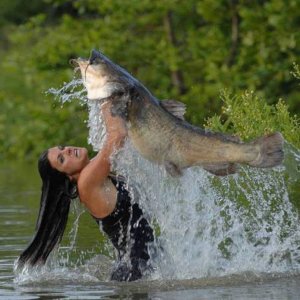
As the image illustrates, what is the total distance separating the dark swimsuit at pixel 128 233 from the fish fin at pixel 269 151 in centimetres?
135

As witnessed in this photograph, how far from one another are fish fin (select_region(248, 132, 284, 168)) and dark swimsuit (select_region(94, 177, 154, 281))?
1.35 m

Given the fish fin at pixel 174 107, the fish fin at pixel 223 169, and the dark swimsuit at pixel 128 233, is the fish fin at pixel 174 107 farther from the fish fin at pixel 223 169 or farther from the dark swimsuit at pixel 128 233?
the dark swimsuit at pixel 128 233

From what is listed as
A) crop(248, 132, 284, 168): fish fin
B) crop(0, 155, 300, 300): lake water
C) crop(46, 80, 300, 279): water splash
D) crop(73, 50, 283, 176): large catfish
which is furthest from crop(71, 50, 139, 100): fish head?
crop(0, 155, 300, 300): lake water

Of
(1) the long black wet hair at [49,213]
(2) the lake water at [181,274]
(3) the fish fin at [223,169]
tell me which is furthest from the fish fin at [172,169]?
(1) the long black wet hair at [49,213]

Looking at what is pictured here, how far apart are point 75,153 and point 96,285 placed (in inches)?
37.7

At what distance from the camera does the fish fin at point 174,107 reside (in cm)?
909

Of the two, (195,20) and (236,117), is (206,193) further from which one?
(195,20)

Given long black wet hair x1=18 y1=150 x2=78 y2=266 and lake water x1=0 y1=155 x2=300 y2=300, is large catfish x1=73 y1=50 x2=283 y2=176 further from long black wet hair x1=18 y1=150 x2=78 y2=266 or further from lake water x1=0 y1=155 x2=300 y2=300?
long black wet hair x1=18 y1=150 x2=78 y2=266

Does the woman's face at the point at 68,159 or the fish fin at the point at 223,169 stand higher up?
the woman's face at the point at 68,159

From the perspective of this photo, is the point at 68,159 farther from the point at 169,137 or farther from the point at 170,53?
the point at 170,53

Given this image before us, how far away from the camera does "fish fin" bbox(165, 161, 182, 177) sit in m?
9.12

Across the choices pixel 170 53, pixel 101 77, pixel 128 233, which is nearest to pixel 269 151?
pixel 101 77

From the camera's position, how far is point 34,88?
23.3 metres

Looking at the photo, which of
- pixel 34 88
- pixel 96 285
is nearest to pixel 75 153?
pixel 96 285
